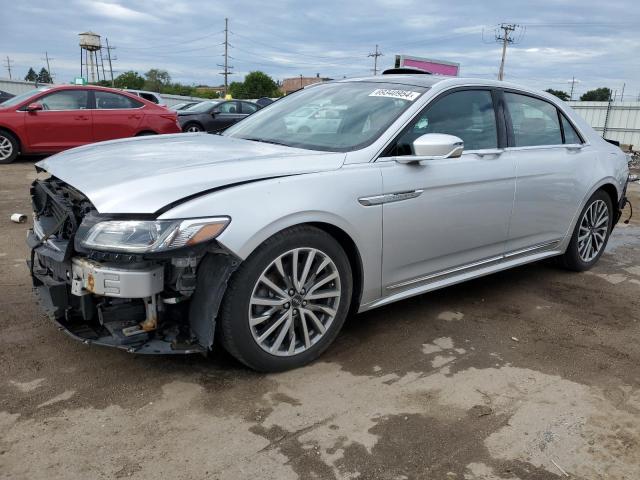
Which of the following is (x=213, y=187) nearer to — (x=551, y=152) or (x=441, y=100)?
(x=441, y=100)

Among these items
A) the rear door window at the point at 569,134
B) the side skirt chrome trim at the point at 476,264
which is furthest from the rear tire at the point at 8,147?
the rear door window at the point at 569,134

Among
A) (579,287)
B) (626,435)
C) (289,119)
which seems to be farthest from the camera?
(579,287)

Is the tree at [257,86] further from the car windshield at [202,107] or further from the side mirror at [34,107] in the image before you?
the side mirror at [34,107]

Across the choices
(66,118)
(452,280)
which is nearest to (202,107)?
(66,118)

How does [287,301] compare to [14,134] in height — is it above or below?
below

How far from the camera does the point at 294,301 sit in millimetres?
2963

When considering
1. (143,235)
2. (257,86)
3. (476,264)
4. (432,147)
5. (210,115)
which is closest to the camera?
(143,235)

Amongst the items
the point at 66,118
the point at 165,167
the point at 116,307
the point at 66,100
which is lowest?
the point at 116,307

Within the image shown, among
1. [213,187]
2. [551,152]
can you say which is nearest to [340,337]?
[213,187]

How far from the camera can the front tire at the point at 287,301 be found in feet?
8.96

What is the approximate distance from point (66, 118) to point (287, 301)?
8.73 metres

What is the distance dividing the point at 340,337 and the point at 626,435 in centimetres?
162

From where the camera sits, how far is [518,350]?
3486mm

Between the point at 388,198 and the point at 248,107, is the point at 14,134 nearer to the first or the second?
the point at 248,107
